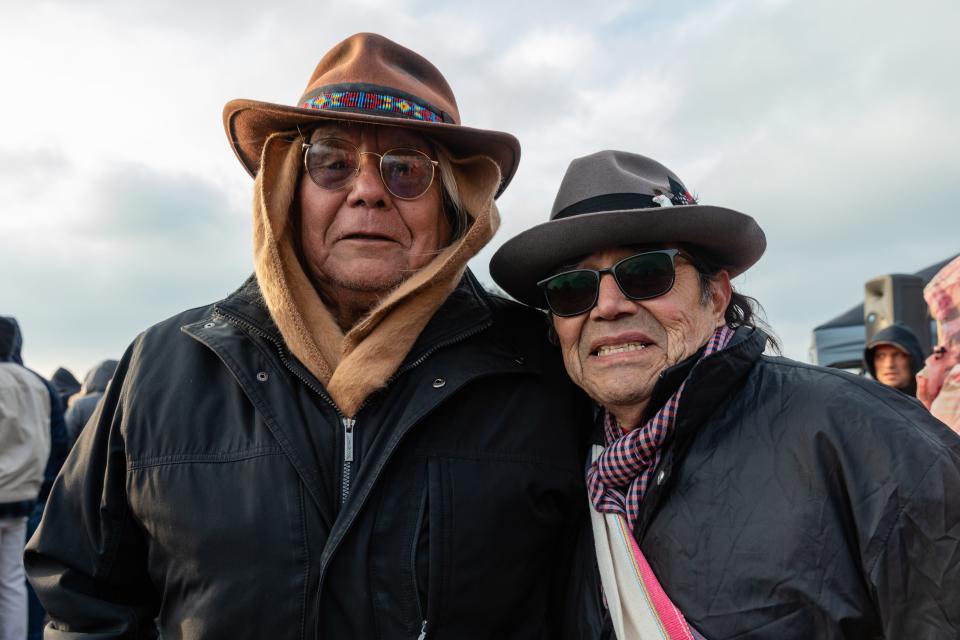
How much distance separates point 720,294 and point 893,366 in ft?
16.1

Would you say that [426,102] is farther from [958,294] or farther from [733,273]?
[958,294]

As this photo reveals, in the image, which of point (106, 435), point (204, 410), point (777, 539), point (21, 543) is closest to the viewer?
point (777, 539)

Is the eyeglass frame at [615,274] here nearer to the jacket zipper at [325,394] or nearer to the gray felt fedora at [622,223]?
the gray felt fedora at [622,223]

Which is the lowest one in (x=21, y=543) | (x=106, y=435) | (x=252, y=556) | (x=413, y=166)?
(x=21, y=543)

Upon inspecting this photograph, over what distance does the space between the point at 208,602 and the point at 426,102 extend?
1469 millimetres

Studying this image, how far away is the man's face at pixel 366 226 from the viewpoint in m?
2.11

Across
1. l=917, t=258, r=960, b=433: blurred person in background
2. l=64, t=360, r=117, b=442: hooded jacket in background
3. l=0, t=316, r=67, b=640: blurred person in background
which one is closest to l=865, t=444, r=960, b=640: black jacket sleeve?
l=917, t=258, r=960, b=433: blurred person in background

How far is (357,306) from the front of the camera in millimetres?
2213

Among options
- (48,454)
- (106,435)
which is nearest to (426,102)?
(106,435)

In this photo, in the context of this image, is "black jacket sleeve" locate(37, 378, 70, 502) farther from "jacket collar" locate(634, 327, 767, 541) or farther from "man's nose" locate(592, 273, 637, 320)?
"jacket collar" locate(634, 327, 767, 541)

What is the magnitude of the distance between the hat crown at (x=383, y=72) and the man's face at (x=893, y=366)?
203 inches

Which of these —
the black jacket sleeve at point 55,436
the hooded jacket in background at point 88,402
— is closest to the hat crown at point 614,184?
the black jacket sleeve at point 55,436

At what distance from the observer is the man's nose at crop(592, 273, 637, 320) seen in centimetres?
193

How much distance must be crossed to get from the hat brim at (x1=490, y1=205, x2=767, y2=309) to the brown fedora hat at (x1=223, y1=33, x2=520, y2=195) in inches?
13.9
